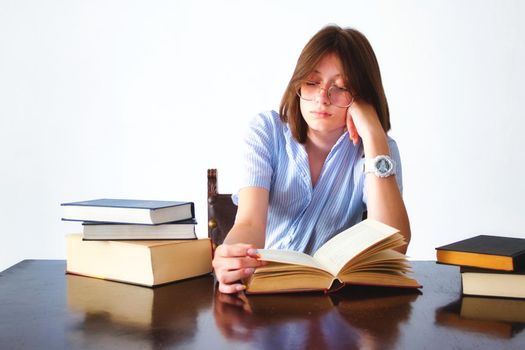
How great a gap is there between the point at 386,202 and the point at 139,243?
636 millimetres

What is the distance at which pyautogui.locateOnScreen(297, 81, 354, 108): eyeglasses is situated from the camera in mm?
1733

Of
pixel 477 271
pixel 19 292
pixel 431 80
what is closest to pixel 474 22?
pixel 431 80

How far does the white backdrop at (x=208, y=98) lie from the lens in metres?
3.51

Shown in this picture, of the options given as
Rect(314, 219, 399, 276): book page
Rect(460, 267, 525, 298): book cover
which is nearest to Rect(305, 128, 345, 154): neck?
Rect(314, 219, 399, 276): book page

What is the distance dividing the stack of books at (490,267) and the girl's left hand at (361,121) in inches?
22.7

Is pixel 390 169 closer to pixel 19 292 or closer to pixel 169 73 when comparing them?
pixel 19 292

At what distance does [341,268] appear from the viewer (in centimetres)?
118

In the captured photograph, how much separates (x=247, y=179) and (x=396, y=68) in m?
2.07

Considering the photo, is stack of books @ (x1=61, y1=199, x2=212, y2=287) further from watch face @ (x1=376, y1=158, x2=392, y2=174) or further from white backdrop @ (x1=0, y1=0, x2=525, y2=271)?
white backdrop @ (x1=0, y1=0, x2=525, y2=271)

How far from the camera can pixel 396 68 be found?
355cm

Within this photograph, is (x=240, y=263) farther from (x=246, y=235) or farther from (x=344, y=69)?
(x=344, y=69)

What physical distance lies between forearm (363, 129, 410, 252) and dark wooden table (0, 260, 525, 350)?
0.29 metres

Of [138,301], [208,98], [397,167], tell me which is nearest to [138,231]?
[138,301]

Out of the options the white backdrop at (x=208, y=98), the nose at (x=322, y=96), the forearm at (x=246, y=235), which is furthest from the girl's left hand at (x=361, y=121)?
the white backdrop at (x=208, y=98)
